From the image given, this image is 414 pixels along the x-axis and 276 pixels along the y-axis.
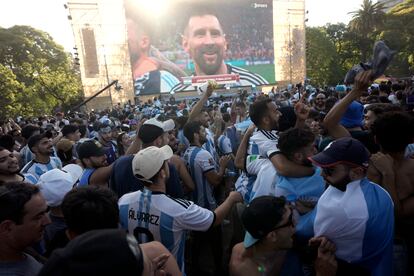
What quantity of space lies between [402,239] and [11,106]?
25.6 meters

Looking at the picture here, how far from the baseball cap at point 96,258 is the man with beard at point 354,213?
112cm

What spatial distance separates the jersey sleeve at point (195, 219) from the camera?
2.18 metres

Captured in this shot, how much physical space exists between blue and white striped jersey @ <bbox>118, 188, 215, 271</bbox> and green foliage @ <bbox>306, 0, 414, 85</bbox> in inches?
1412

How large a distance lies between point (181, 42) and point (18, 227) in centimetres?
3246

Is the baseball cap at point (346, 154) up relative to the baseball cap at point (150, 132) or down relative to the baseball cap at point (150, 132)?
up

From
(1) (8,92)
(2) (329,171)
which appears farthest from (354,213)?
(1) (8,92)

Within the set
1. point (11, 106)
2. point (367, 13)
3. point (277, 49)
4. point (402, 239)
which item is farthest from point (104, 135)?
point (367, 13)

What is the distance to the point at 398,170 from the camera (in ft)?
6.77

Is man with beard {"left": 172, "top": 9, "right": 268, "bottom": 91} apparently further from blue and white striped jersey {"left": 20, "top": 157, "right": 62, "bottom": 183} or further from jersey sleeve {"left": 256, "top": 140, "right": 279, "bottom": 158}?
jersey sleeve {"left": 256, "top": 140, "right": 279, "bottom": 158}

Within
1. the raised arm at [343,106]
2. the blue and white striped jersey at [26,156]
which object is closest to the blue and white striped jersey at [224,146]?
the raised arm at [343,106]

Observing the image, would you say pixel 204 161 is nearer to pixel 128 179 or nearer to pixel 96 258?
pixel 128 179

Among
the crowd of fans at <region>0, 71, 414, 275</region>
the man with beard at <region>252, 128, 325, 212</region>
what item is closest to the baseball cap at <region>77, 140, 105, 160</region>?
the crowd of fans at <region>0, 71, 414, 275</region>

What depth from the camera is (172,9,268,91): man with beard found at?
3161cm

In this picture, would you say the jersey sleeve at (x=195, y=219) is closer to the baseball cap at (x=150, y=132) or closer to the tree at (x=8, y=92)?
the baseball cap at (x=150, y=132)
